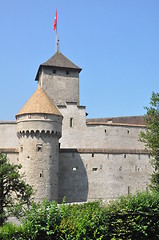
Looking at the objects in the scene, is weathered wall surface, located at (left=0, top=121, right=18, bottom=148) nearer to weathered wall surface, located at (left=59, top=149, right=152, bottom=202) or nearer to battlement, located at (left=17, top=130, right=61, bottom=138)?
weathered wall surface, located at (left=59, top=149, right=152, bottom=202)

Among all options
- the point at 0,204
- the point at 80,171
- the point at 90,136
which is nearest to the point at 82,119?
the point at 90,136

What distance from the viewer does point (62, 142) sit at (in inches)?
1427

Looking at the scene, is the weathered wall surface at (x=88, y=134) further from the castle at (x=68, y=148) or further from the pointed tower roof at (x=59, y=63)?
the pointed tower roof at (x=59, y=63)

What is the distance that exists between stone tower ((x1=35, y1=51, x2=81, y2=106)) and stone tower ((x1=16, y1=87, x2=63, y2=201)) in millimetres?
12262

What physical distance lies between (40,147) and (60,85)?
15.1m

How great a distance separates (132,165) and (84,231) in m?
20.2

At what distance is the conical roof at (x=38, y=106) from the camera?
2861cm

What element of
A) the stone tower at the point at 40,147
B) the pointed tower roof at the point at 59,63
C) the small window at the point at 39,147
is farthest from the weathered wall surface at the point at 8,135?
the pointed tower roof at the point at 59,63

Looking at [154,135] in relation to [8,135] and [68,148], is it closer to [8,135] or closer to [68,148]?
[68,148]

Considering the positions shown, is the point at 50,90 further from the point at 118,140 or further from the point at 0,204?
the point at 0,204

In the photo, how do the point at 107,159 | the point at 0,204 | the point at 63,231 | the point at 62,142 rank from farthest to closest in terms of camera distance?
the point at 62,142 < the point at 107,159 < the point at 0,204 < the point at 63,231

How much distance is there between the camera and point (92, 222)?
15.1 metres

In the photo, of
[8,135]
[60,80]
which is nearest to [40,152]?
[8,135]

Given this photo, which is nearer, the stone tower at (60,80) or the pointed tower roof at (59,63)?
the stone tower at (60,80)
